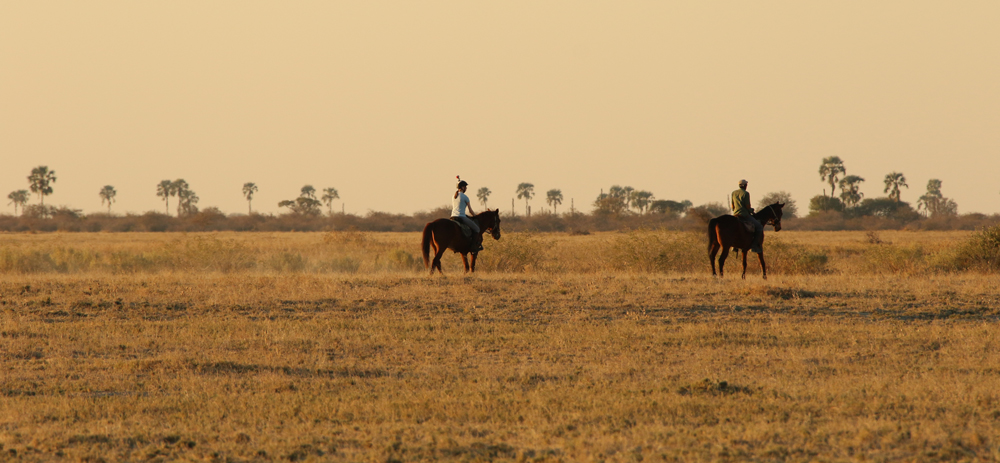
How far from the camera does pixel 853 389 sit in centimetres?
797

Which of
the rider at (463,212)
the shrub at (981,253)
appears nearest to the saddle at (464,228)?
the rider at (463,212)

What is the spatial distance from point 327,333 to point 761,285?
842 cm

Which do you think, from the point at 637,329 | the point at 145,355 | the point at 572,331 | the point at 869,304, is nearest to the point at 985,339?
the point at 869,304

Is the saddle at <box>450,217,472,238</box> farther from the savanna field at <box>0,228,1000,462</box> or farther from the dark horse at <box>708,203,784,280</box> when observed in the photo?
the dark horse at <box>708,203,784,280</box>

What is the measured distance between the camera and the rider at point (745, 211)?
1891 cm

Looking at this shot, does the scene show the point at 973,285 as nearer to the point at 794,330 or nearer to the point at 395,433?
the point at 794,330

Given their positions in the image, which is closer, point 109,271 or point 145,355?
point 145,355

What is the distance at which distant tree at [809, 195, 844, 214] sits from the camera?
9381cm

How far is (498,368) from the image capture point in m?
9.37

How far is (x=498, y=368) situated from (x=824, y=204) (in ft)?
305

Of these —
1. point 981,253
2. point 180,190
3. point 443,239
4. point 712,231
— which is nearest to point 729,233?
point 712,231

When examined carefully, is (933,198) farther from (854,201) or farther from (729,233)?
(729,233)

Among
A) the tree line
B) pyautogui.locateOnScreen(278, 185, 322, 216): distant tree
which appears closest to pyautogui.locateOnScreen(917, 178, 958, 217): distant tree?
the tree line

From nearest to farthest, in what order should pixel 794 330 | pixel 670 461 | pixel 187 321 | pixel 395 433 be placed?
pixel 670 461, pixel 395 433, pixel 794 330, pixel 187 321
